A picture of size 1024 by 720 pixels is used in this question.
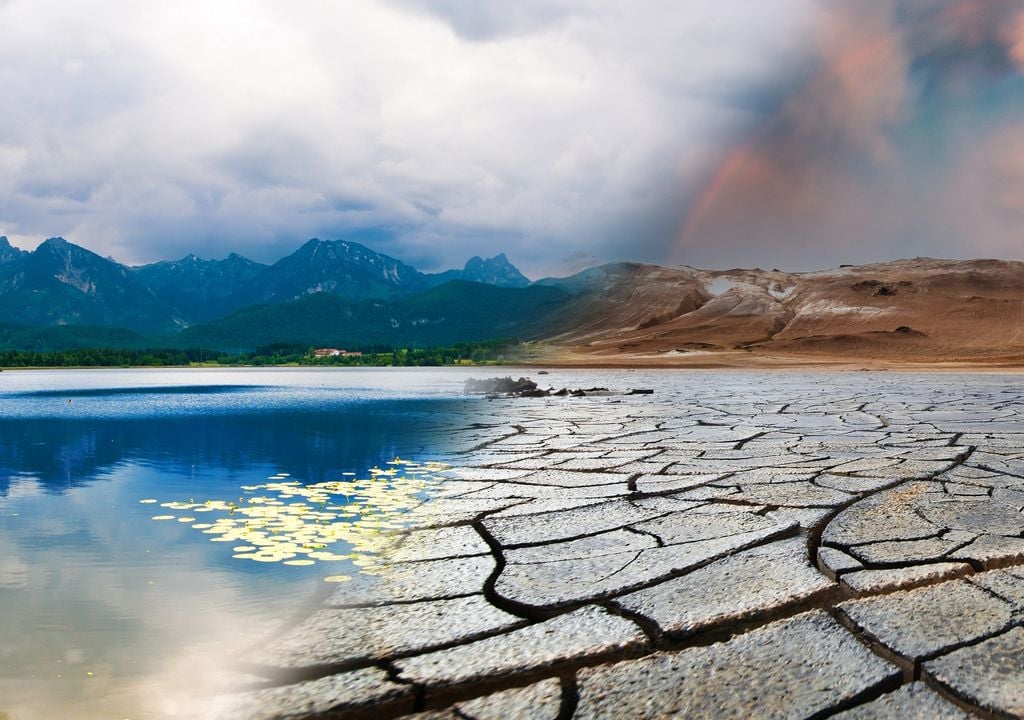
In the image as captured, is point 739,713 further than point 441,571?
No

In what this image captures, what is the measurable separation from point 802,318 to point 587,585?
218ft

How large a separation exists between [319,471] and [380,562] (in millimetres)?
3770

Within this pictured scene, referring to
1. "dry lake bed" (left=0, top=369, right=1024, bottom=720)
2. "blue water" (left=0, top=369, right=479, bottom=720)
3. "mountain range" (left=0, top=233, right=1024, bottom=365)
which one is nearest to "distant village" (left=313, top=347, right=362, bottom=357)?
"mountain range" (left=0, top=233, right=1024, bottom=365)

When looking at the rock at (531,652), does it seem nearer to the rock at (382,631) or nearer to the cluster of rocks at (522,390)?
the rock at (382,631)

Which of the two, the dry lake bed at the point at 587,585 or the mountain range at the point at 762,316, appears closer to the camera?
the dry lake bed at the point at 587,585

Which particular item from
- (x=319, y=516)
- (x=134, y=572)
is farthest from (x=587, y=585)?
(x=319, y=516)

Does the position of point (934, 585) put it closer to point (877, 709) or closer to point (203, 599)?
point (877, 709)

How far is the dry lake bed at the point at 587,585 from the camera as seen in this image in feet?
6.53

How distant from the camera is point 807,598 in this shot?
2523 mm

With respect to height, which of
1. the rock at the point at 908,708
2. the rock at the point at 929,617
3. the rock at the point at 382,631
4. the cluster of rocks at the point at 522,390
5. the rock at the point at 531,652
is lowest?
the rock at the point at 382,631

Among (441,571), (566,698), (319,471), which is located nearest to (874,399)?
(319,471)

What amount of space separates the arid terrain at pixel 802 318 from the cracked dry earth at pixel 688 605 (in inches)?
1393

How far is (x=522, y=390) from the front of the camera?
62.2ft

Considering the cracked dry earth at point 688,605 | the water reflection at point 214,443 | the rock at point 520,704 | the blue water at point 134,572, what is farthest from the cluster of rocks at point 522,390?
the rock at point 520,704
